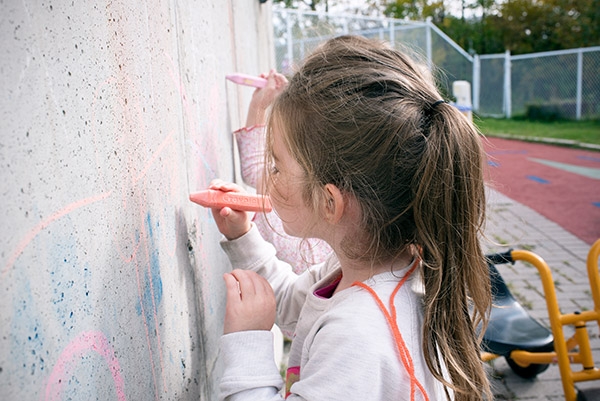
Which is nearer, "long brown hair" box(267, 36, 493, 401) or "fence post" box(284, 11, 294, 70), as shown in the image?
"long brown hair" box(267, 36, 493, 401)

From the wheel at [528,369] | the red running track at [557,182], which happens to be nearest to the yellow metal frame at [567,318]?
the wheel at [528,369]

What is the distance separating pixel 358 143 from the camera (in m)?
1.11

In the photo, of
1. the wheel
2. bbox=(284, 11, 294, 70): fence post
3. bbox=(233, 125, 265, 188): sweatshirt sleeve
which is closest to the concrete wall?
bbox=(233, 125, 265, 188): sweatshirt sleeve

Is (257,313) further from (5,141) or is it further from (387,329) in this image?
(5,141)

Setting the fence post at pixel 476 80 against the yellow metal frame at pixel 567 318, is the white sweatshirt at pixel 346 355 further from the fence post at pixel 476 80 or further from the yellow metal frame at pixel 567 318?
the fence post at pixel 476 80

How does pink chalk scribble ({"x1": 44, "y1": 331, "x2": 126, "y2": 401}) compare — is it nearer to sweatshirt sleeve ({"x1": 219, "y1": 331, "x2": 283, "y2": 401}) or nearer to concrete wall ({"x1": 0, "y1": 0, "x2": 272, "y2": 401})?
concrete wall ({"x1": 0, "y1": 0, "x2": 272, "y2": 401})

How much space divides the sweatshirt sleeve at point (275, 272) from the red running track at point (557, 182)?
3.55 m

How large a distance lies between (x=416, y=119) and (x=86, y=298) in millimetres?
664

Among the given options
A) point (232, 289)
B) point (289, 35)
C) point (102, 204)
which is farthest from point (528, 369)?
point (289, 35)

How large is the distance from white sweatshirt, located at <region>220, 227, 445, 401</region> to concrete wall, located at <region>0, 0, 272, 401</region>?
170 millimetres

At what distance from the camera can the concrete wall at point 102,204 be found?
617 mm

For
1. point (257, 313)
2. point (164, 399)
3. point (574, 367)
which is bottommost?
point (574, 367)

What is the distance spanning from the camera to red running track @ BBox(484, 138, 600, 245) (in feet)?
19.1

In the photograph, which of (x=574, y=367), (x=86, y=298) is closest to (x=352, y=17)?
(x=574, y=367)
